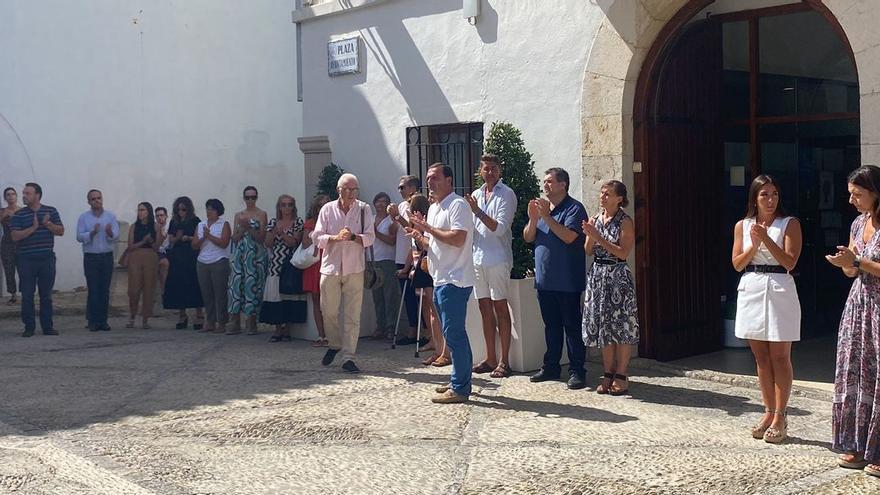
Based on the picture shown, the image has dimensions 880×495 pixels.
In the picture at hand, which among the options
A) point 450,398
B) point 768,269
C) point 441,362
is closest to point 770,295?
point 768,269

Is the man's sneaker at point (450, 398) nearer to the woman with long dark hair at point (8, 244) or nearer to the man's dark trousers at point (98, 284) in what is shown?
the man's dark trousers at point (98, 284)

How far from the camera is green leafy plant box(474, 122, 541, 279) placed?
9508 millimetres

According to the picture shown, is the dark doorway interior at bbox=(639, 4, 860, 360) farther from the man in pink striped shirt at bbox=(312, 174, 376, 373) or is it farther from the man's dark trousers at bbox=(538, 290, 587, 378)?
the man in pink striped shirt at bbox=(312, 174, 376, 373)

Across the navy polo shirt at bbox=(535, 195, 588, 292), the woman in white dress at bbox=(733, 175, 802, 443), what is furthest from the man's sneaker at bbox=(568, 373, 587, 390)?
the woman in white dress at bbox=(733, 175, 802, 443)

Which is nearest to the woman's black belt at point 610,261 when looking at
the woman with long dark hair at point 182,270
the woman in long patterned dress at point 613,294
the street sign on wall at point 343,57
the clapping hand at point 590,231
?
the woman in long patterned dress at point 613,294

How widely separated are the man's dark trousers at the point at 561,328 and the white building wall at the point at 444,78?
154cm

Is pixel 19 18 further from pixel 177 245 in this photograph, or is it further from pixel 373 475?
pixel 373 475

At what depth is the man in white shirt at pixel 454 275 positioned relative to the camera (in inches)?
304

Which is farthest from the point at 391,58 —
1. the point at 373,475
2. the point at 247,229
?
the point at 373,475

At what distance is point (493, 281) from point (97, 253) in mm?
6041

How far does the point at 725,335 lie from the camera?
10.3 meters

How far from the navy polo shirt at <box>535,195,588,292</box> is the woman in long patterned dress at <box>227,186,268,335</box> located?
4.43 m

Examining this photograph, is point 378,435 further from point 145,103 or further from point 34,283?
point 145,103

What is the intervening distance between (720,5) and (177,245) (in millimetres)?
6916
